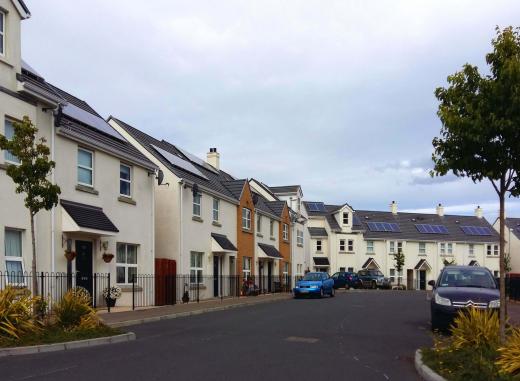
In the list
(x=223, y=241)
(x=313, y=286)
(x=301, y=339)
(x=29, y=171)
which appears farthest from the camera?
(x=313, y=286)

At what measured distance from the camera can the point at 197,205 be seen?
93.4 feet

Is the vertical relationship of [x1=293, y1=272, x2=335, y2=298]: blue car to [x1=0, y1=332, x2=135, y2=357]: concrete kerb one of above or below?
below

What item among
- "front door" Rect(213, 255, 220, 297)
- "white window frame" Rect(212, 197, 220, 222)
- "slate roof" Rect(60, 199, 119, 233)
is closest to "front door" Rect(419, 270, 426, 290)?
"front door" Rect(213, 255, 220, 297)

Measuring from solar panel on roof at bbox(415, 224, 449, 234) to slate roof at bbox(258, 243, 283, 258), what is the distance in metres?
34.3

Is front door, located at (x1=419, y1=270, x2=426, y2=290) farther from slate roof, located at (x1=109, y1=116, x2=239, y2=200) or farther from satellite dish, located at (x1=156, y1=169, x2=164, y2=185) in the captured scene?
satellite dish, located at (x1=156, y1=169, x2=164, y2=185)

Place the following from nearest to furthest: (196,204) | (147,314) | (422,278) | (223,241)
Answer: (147,314)
(196,204)
(223,241)
(422,278)

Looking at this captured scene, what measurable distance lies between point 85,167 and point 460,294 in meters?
12.6

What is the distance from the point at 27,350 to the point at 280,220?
33.0 meters

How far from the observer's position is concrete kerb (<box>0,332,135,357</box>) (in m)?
10.8

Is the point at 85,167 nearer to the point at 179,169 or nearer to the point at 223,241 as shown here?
the point at 179,169

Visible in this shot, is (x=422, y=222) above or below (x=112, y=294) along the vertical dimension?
above

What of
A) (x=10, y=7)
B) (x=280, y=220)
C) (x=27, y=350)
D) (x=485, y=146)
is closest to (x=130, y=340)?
(x=27, y=350)

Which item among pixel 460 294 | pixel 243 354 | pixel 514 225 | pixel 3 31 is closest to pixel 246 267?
pixel 460 294

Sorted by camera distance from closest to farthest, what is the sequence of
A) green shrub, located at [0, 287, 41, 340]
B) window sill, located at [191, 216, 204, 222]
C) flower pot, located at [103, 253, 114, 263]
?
green shrub, located at [0, 287, 41, 340]
flower pot, located at [103, 253, 114, 263]
window sill, located at [191, 216, 204, 222]
